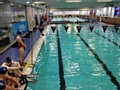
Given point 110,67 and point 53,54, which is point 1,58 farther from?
point 110,67

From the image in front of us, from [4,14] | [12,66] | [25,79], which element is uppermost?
[4,14]

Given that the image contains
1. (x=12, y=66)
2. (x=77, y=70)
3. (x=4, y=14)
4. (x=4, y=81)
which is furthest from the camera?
(x=4, y=14)

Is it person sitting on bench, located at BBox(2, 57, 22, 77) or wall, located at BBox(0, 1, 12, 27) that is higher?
wall, located at BBox(0, 1, 12, 27)

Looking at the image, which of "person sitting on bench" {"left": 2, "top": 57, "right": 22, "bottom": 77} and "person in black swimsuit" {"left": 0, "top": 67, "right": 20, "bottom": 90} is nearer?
"person in black swimsuit" {"left": 0, "top": 67, "right": 20, "bottom": 90}

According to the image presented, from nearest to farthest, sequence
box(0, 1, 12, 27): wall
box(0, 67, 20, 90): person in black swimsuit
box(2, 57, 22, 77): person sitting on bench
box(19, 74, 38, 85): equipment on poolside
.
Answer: box(0, 67, 20, 90): person in black swimsuit < box(2, 57, 22, 77): person sitting on bench < box(19, 74, 38, 85): equipment on poolside < box(0, 1, 12, 27): wall

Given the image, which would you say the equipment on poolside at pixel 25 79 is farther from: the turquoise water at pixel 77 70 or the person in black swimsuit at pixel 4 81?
the person in black swimsuit at pixel 4 81

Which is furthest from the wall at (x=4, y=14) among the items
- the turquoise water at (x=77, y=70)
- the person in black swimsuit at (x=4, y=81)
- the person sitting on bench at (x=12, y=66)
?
Answer: the person in black swimsuit at (x=4, y=81)

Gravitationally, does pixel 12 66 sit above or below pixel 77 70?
above

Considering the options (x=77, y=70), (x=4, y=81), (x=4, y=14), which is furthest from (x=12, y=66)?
(x=4, y=14)

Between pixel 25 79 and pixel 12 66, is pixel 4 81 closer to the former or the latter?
pixel 12 66

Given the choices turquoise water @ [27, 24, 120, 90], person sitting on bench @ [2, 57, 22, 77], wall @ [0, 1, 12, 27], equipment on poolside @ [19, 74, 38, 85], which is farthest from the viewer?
wall @ [0, 1, 12, 27]

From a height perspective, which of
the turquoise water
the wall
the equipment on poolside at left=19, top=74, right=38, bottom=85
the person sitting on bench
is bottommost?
the turquoise water

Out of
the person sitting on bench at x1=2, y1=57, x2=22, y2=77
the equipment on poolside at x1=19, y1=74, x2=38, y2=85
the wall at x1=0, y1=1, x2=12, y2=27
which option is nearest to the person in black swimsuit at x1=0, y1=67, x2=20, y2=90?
the person sitting on bench at x1=2, y1=57, x2=22, y2=77

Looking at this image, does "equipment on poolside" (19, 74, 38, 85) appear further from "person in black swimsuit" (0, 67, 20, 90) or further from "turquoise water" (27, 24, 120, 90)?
"person in black swimsuit" (0, 67, 20, 90)
